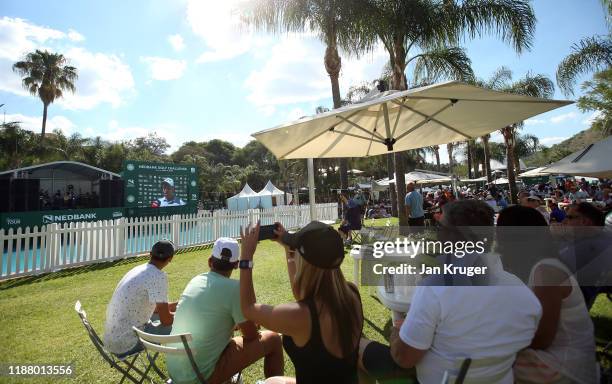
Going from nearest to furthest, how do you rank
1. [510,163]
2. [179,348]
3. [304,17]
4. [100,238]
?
Result: [179,348], [100,238], [304,17], [510,163]

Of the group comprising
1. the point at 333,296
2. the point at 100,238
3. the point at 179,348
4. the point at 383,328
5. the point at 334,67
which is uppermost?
the point at 334,67

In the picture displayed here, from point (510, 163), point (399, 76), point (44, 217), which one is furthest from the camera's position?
point (510, 163)

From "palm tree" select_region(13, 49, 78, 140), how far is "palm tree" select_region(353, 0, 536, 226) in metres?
31.2

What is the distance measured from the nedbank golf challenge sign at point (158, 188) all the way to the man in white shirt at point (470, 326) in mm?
15903

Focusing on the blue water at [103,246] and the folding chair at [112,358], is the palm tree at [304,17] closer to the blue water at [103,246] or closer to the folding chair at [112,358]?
the blue water at [103,246]

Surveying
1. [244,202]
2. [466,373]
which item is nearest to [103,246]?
[466,373]

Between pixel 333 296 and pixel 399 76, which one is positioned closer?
pixel 333 296

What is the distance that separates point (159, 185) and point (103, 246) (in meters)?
7.65

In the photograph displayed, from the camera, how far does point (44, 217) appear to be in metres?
14.2

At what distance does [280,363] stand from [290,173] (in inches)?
1955

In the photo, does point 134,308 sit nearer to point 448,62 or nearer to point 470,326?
point 470,326

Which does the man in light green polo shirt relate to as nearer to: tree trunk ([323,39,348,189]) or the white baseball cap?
the white baseball cap

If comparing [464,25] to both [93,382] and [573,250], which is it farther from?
[93,382]

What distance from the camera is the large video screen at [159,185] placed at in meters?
15.1
